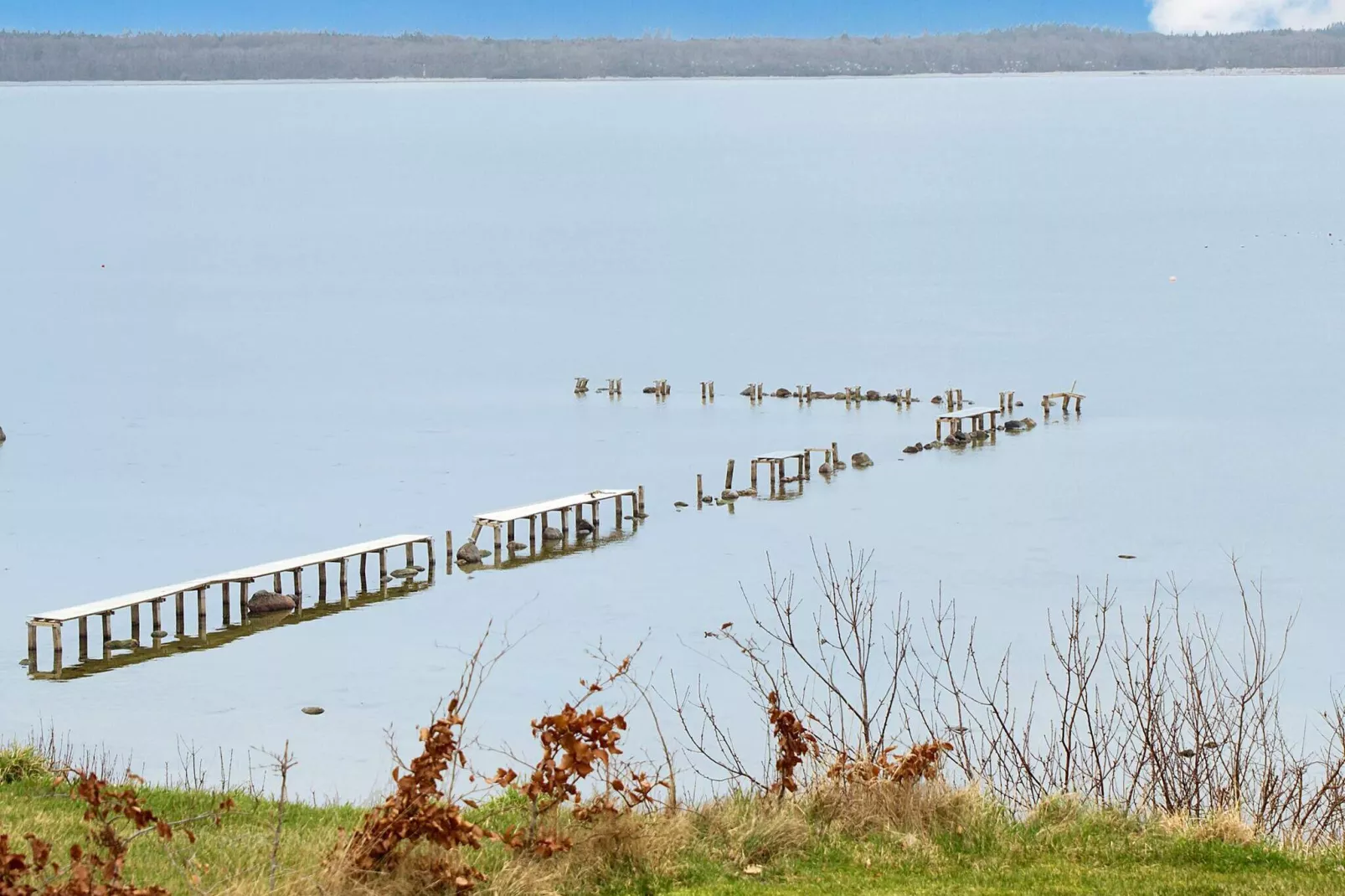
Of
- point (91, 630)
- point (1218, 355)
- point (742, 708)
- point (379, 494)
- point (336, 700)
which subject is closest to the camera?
point (742, 708)

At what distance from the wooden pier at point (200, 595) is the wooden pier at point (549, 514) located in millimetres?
1294

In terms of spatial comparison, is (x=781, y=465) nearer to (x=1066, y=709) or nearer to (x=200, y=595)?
(x=200, y=595)

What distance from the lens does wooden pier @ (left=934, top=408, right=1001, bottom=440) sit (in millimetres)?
46250

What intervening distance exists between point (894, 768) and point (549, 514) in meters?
27.3

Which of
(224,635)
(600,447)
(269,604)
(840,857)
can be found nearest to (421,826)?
(840,857)

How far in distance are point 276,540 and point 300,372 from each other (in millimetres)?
35562

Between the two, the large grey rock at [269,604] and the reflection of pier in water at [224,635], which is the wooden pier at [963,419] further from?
the large grey rock at [269,604]

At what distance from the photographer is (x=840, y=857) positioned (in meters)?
10.0

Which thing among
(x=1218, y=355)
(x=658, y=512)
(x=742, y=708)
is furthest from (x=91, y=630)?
(x=1218, y=355)

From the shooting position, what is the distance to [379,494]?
132 ft

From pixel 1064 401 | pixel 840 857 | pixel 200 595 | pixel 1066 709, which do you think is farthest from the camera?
pixel 1064 401

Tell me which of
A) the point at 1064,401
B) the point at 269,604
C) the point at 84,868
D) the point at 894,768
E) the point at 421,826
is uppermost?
the point at 84,868

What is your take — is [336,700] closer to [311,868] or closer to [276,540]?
[276,540]

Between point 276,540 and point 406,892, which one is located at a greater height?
point 406,892
